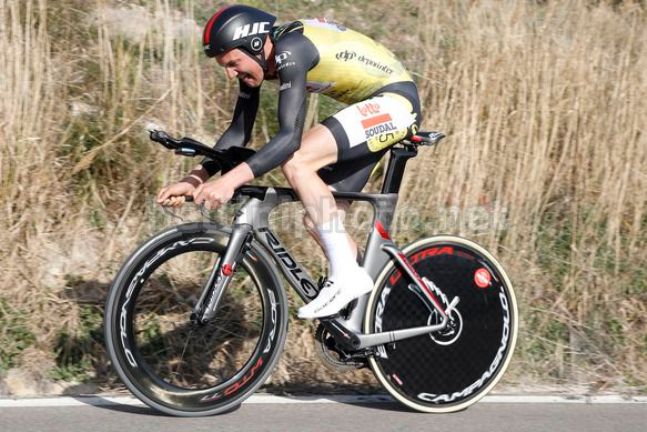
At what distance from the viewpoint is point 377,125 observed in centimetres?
447

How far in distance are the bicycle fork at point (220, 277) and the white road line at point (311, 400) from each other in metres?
0.61

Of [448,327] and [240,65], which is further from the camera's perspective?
[448,327]

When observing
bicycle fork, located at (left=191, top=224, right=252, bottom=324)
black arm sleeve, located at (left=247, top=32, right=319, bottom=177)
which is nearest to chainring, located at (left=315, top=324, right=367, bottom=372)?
bicycle fork, located at (left=191, top=224, right=252, bottom=324)

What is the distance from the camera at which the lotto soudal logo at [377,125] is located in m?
4.46

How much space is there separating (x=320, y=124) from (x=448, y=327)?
1.22m

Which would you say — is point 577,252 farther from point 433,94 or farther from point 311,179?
point 311,179

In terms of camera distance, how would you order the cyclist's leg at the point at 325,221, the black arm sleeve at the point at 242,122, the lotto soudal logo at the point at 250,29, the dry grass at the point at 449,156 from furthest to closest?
the dry grass at the point at 449,156, the black arm sleeve at the point at 242,122, the cyclist's leg at the point at 325,221, the lotto soudal logo at the point at 250,29

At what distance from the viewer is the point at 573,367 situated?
5355mm

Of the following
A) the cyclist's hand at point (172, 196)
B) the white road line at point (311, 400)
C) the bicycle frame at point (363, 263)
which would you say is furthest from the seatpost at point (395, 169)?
the white road line at point (311, 400)

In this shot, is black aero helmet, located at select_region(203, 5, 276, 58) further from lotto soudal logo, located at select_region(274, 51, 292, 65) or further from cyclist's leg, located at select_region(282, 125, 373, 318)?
cyclist's leg, located at select_region(282, 125, 373, 318)

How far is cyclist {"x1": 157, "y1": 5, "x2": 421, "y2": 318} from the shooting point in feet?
13.7

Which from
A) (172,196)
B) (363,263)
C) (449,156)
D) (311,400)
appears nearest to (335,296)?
(363,263)

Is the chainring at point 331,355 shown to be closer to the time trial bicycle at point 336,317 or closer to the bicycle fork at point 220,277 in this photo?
the time trial bicycle at point 336,317

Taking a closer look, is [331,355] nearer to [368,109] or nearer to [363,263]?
[363,263]
